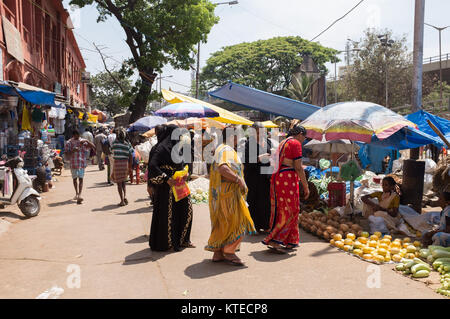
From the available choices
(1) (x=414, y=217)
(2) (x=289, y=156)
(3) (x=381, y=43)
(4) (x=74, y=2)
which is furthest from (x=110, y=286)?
(3) (x=381, y=43)

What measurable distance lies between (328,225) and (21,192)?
593 cm

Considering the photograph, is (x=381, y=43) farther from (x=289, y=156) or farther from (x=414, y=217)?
(x=289, y=156)

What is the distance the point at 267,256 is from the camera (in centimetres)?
525

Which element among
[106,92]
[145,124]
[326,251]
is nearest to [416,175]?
[326,251]

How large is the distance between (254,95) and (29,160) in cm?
683

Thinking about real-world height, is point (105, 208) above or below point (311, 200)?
below

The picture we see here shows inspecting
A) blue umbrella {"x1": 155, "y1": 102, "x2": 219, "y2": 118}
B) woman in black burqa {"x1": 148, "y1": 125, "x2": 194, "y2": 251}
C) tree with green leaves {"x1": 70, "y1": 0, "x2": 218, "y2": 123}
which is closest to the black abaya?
woman in black burqa {"x1": 148, "y1": 125, "x2": 194, "y2": 251}

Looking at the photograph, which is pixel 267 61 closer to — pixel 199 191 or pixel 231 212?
pixel 199 191

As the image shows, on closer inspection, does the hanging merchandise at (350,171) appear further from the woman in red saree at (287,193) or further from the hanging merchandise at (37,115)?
the hanging merchandise at (37,115)

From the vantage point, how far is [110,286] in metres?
4.05

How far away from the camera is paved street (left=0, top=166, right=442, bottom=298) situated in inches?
154

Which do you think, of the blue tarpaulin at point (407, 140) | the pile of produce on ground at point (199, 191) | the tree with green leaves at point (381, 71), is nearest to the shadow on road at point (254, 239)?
the pile of produce on ground at point (199, 191)

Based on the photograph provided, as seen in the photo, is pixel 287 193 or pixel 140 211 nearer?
pixel 287 193

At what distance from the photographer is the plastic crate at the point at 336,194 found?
25.7 ft
